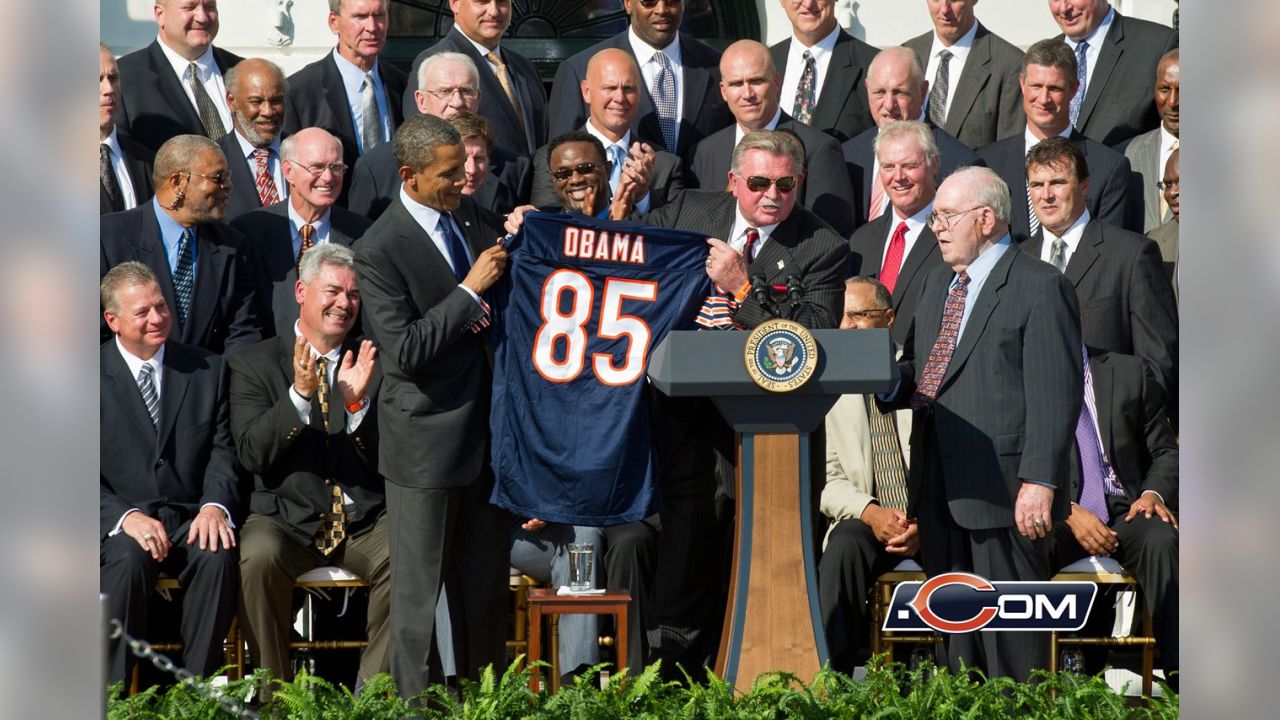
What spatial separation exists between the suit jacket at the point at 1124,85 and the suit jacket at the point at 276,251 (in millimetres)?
3443

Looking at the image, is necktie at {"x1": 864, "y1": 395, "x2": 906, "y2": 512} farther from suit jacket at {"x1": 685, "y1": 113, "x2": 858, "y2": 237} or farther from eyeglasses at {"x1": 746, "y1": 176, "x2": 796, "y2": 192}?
suit jacket at {"x1": 685, "y1": 113, "x2": 858, "y2": 237}

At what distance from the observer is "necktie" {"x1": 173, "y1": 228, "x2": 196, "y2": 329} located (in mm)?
6863

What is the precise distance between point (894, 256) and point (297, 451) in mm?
2546

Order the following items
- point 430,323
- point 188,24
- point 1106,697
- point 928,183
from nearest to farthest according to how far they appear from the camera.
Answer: point 1106,697 < point 430,323 < point 928,183 < point 188,24

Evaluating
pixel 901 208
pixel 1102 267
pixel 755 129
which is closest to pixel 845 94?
pixel 755 129

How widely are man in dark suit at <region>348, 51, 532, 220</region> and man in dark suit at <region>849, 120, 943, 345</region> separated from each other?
150 centimetres

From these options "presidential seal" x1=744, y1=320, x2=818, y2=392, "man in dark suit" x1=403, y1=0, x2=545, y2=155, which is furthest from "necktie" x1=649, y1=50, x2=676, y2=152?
"presidential seal" x1=744, y1=320, x2=818, y2=392

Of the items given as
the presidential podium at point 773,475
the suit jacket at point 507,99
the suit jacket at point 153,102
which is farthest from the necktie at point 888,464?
the suit jacket at point 153,102

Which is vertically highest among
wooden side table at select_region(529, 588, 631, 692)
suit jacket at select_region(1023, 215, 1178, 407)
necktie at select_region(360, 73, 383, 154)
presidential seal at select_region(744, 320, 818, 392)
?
necktie at select_region(360, 73, 383, 154)

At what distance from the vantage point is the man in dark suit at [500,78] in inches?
307

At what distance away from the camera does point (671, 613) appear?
6387 millimetres
